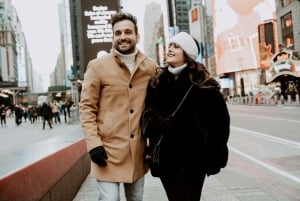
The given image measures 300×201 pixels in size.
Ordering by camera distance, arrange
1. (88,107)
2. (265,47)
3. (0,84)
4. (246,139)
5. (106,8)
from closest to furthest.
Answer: (88,107)
(246,139)
(106,8)
(265,47)
(0,84)

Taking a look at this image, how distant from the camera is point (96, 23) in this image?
20500 millimetres

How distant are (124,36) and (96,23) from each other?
1749cm

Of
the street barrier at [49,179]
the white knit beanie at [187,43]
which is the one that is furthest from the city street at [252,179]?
the white knit beanie at [187,43]

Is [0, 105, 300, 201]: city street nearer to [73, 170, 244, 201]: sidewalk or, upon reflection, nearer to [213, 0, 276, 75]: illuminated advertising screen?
[73, 170, 244, 201]: sidewalk

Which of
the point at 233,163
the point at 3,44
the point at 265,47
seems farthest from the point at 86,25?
the point at 3,44

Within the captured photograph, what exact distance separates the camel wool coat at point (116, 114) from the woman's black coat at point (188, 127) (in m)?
0.24

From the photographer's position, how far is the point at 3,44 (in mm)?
158125

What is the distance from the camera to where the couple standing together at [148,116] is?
3121 millimetres

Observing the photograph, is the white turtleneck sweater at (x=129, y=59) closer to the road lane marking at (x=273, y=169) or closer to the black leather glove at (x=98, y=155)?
the black leather glove at (x=98, y=155)

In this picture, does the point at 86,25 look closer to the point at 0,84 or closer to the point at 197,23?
the point at 0,84

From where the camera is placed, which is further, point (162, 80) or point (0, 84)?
point (0, 84)

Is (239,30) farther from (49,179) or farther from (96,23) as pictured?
(49,179)

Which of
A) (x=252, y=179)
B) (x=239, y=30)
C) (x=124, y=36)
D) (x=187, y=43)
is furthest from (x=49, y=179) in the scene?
(x=239, y=30)

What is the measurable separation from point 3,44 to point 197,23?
234 feet
